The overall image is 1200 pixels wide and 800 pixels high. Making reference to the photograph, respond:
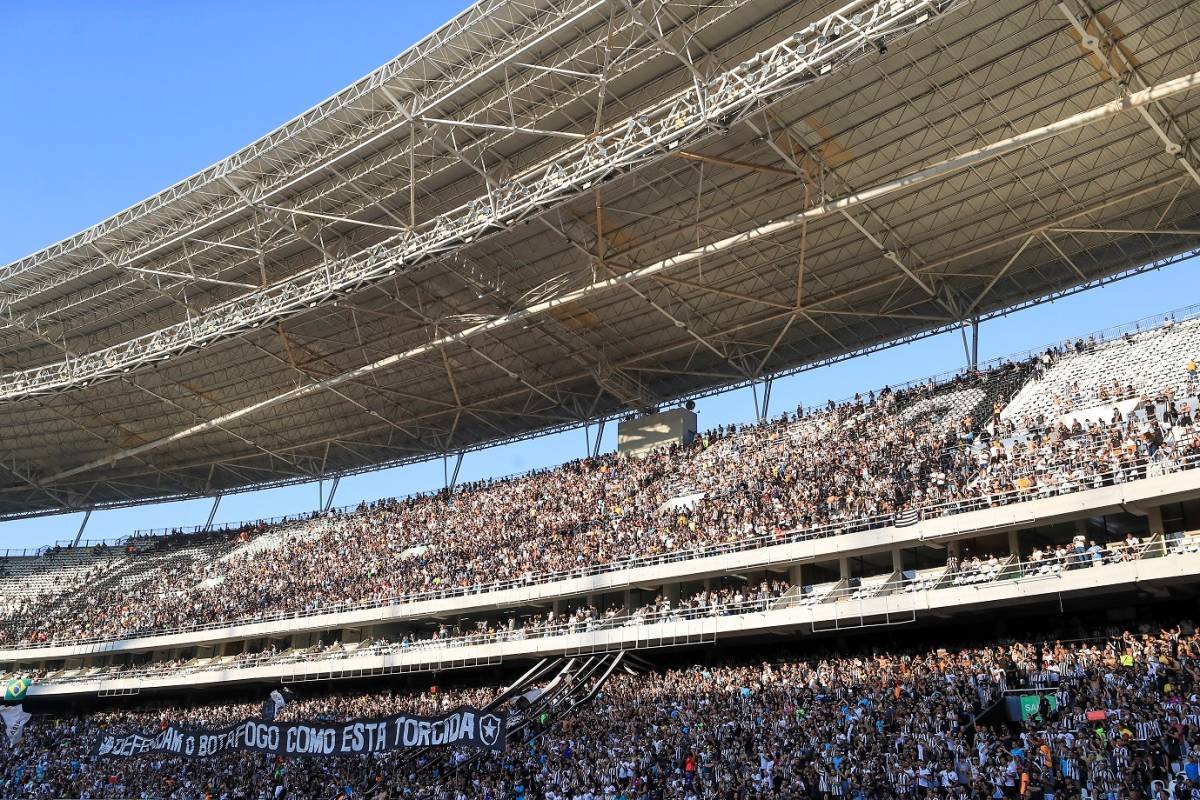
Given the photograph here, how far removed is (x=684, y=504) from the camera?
37500mm

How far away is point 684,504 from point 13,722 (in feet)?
111

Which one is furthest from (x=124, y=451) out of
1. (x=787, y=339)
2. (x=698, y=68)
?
(x=698, y=68)

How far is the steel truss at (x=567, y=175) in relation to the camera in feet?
81.5

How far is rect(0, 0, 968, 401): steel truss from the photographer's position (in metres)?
24.8

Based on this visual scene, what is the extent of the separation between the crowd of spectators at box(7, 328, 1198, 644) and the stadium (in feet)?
0.72

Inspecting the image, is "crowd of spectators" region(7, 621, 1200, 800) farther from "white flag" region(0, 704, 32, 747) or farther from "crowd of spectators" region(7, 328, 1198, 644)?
"white flag" region(0, 704, 32, 747)

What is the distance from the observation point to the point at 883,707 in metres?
23.6

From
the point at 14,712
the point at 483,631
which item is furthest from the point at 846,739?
the point at 14,712

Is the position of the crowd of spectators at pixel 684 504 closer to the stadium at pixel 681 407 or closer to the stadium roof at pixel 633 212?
the stadium at pixel 681 407

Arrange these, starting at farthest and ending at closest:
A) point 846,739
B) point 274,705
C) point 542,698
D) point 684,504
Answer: point 274,705, point 684,504, point 542,698, point 846,739

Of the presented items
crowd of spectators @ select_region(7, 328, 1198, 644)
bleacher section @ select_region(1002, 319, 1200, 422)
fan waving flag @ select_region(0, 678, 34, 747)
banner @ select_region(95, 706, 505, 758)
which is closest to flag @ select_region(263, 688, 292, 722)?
crowd of spectators @ select_region(7, 328, 1198, 644)

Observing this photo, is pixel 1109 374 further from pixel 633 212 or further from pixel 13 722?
pixel 13 722

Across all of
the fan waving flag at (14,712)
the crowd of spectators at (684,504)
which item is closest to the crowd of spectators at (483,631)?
the fan waving flag at (14,712)

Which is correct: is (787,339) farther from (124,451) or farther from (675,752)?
(124,451)
